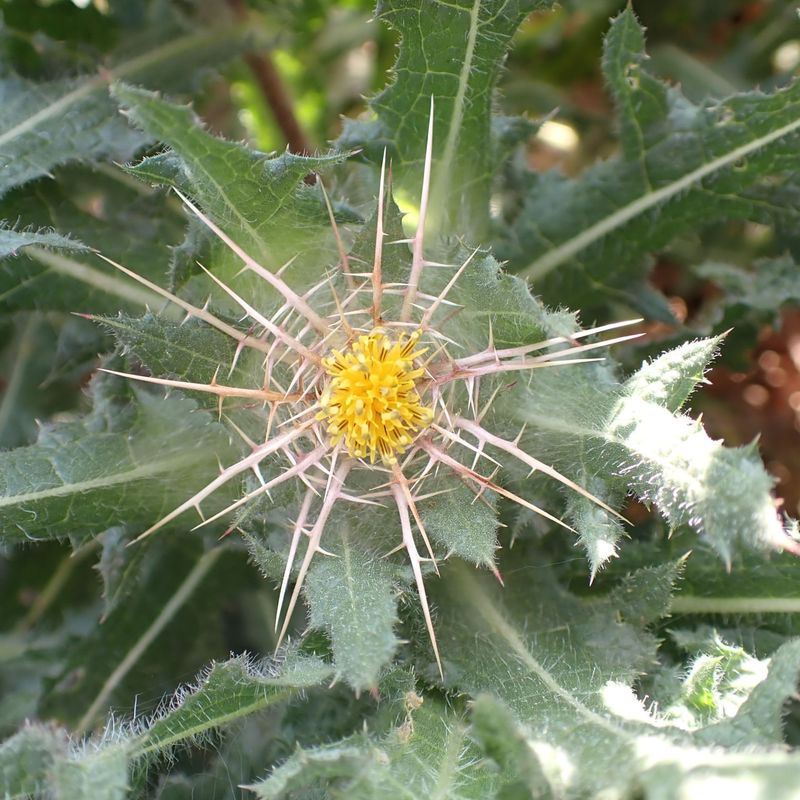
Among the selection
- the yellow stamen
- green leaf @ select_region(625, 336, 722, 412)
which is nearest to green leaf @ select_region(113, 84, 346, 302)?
the yellow stamen

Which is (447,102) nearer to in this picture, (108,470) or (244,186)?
(244,186)

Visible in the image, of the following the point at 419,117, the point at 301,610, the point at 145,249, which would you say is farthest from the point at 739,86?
the point at 301,610

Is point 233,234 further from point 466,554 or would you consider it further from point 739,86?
point 739,86

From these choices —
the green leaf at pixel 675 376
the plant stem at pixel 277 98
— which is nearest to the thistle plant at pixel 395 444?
the green leaf at pixel 675 376

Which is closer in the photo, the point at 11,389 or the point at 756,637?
the point at 756,637

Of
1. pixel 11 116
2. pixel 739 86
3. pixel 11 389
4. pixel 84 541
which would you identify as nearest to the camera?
pixel 84 541
